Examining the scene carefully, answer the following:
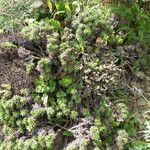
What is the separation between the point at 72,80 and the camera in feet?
15.2

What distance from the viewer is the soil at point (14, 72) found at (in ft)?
15.1

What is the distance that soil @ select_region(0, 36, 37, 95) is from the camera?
4.60m

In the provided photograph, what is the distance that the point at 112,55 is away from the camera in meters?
4.85

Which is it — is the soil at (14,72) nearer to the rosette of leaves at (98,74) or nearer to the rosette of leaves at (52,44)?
the rosette of leaves at (52,44)

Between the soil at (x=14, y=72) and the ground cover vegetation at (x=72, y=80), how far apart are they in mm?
12

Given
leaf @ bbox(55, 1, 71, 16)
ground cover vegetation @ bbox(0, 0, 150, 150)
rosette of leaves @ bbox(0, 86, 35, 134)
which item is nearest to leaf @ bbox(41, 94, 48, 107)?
ground cover vegetation @ bbox(0, 0, 150, 150)

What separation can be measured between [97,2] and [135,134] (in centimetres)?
187

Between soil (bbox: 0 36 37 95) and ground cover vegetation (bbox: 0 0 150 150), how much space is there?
0.04 feet

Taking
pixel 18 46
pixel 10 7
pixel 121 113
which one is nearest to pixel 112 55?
pixel 121 113

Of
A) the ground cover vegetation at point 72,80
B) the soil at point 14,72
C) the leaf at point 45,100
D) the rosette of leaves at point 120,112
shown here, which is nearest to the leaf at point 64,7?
the ground cover vegetation at point 72,80

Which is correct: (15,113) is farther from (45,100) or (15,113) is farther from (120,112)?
(120,112)

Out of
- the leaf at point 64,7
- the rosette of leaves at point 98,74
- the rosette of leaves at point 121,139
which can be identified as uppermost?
the leaf at point 64,7

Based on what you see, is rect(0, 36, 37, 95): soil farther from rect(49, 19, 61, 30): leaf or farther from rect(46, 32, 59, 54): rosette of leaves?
rect(49, 19, 61, 30): leaf

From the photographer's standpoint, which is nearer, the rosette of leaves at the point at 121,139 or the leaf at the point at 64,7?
the rosette of leaves at the point at 121,139
